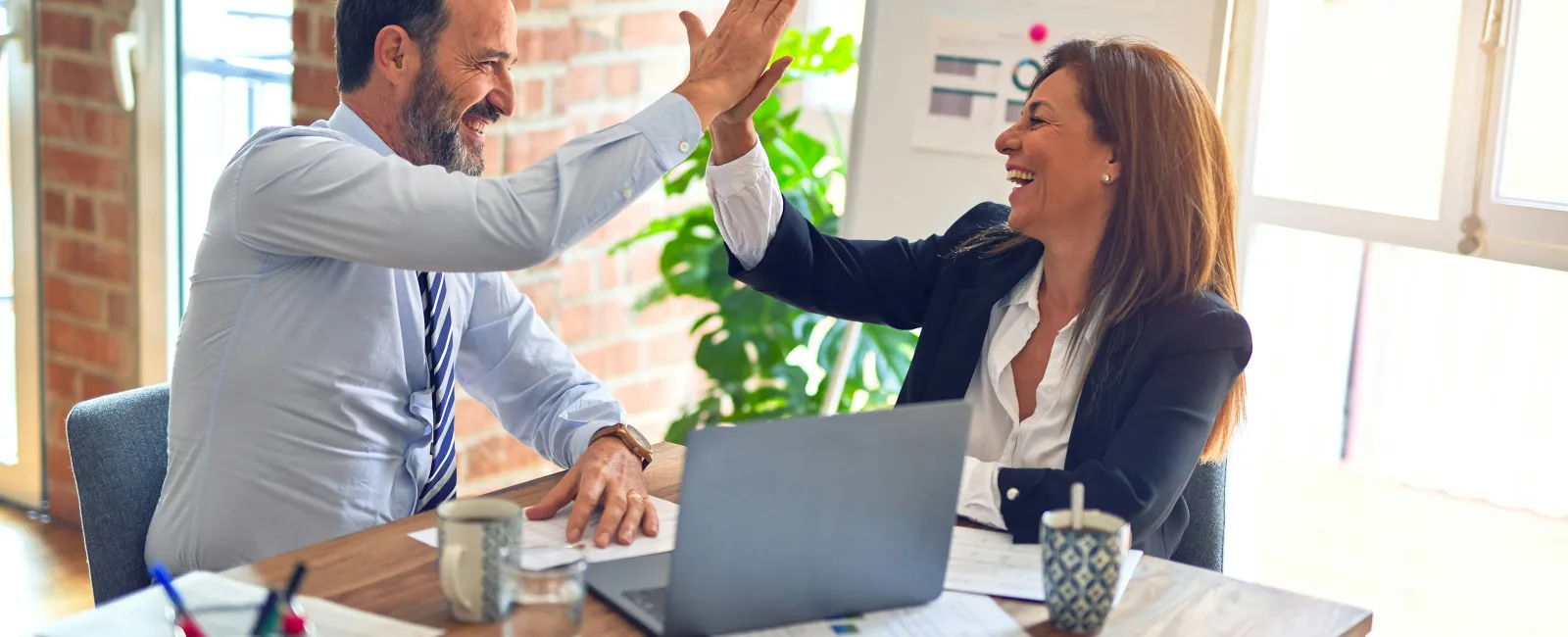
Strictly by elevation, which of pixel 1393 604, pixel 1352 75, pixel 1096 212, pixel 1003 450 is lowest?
pixel 1393 604

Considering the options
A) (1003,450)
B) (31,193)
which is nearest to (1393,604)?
(1003,450)

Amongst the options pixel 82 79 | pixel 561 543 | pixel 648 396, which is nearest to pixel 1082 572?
pixel 561 543

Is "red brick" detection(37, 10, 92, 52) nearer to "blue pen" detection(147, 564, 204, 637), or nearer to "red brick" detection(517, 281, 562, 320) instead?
"red brick" detection(517, 281, 562, 320)

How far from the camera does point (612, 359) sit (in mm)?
3494

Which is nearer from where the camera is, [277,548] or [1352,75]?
[277,548]

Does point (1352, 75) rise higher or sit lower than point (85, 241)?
higher

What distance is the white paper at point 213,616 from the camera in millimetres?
1221

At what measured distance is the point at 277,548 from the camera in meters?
1.72

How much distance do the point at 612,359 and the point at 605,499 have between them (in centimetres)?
193

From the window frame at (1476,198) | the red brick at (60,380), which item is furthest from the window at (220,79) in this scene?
the window frame at (1476,198)

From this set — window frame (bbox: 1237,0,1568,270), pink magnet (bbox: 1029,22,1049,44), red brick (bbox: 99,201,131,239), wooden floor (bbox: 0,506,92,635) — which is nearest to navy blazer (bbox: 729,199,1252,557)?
pink magnet (bbox: 1029,22,1049,44)

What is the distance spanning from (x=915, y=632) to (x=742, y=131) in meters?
0.79

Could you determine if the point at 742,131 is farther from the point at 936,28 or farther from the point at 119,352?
the point at 119,352

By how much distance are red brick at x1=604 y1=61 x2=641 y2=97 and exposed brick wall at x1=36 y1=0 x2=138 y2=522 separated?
1052mm
